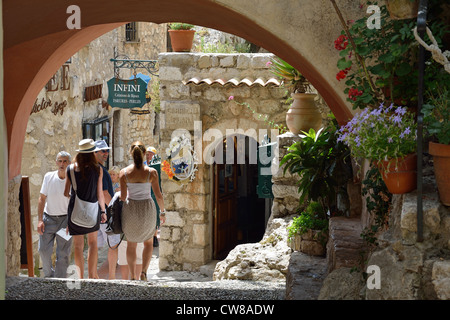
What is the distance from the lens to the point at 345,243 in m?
4.88

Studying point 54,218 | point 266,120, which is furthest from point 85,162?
point 266,120

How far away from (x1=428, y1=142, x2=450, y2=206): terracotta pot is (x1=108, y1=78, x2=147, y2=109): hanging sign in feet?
29.4

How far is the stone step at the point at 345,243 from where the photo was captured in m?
4.49

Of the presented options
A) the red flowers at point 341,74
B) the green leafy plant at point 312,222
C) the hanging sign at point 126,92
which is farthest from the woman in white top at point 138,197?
the hanging sign at point 126,92

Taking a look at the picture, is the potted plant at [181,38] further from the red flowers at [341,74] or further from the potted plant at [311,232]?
the red flowers at [341,74]

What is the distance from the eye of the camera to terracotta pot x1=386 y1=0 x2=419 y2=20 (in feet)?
13.4

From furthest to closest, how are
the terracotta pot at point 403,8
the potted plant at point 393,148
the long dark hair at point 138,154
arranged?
the long dark hair at point 138,154
the terracotta pot at point 403,8
the potted plant at point 393,148

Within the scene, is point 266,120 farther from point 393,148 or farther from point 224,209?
point 393,148

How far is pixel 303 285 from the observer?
4.89 m

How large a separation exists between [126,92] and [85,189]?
5.93 m

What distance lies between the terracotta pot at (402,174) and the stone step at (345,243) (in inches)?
28.0

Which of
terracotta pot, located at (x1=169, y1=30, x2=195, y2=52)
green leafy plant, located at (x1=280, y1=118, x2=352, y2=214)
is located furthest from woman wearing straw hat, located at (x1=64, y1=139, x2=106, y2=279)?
terracotta pot, located at (x1=169, y1=30, x2=195, y2=52)

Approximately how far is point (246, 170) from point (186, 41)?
10.1 ft

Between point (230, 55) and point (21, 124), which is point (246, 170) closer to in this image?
point (230, 55)
